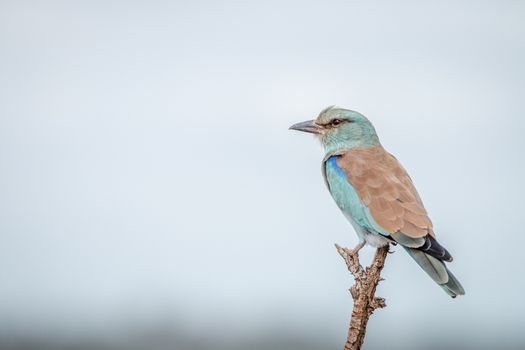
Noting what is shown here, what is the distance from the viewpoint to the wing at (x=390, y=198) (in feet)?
18.7

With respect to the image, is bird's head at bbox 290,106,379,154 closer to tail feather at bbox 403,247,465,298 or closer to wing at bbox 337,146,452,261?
wing at bbox 337,146,452,261

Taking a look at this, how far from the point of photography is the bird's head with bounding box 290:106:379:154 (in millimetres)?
7617

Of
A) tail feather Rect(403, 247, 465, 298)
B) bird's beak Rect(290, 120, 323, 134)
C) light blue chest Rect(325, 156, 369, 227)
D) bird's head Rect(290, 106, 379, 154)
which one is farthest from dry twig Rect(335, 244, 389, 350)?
bird's beak Rect(290, 120, 323, 134)

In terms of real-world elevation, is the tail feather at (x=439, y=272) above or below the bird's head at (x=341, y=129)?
below

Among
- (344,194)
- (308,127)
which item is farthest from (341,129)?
(344,194)

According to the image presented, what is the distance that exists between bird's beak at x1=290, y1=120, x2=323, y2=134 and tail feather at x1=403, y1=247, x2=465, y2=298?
8.48 ft

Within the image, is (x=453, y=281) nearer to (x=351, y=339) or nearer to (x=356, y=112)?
(x=351, y=339)

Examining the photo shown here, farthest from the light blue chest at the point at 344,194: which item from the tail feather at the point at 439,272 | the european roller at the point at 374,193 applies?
the tail feather at the point at 439,272

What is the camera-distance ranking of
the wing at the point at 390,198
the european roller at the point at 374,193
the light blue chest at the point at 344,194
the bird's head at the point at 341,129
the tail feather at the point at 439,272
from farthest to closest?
the bird's head at the point at 341,129
the light blue chest at the point at 344,194
the wing at the point at 390,198
the european roller at the point at 374,193
the tail feather at the point at 439,272

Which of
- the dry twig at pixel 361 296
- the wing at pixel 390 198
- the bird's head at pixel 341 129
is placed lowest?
the dry twig at pixel 361 296

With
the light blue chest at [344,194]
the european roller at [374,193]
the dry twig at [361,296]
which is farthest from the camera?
the light blue chest at [344,194]

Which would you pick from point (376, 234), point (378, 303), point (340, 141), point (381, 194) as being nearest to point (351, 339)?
point (378, 303)

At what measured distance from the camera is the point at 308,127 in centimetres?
802

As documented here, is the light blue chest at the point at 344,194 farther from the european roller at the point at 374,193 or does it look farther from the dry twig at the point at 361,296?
the dry twig at the point at 361,296
